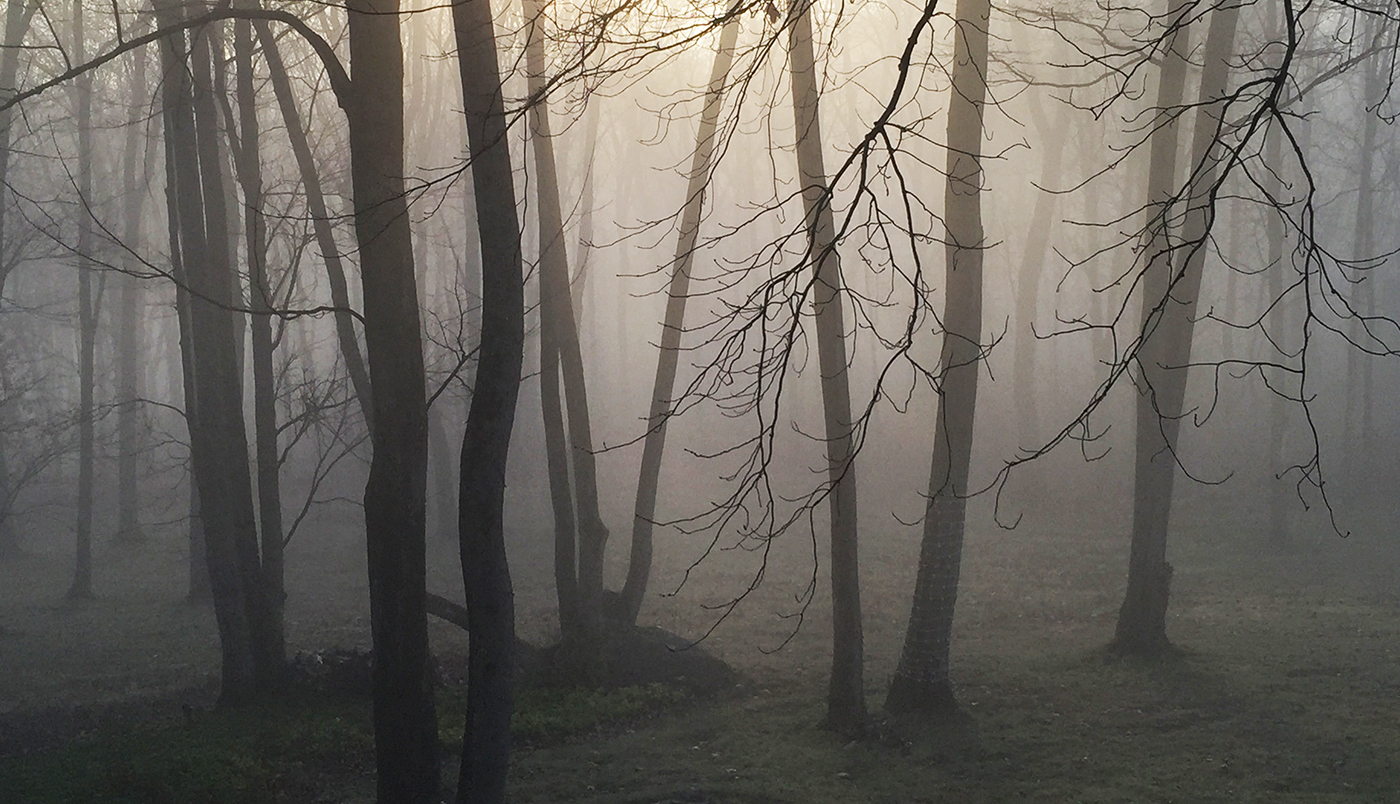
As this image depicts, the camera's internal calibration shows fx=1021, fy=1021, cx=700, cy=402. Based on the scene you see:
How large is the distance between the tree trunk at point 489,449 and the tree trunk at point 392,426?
1.82 feet

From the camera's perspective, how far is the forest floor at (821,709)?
7547 millimetres

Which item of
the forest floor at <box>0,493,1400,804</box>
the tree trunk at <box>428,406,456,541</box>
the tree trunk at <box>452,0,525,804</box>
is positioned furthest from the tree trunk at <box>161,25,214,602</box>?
the tree trunk at <box>428,406,456,541</box>

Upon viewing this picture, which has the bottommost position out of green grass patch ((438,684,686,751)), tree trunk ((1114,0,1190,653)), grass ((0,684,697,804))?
green grass patch ((438,684,686,751))

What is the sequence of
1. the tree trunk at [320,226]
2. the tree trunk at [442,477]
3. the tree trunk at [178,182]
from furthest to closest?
the tree trunk at [442,477]
the tree trunk at [320,226]
the tree trunk at [178,182]

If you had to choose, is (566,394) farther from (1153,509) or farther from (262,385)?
(1153,509)

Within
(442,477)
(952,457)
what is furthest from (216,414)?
(442,477)

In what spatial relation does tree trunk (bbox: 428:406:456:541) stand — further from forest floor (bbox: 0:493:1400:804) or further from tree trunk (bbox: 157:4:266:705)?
tree trunk (bbox: 157:4:266:705)

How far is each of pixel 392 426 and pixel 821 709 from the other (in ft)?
18.2

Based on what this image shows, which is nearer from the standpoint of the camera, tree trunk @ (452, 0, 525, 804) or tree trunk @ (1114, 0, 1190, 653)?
tree trunk @ (452, 0, 525, 804)

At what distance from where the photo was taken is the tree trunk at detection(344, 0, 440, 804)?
6043 mm

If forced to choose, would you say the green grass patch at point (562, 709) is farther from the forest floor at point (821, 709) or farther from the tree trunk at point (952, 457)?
the tree trunk at point (952, 457)

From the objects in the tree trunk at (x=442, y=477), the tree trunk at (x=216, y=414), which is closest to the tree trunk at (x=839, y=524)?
the tree trunk at (x=216, y=414)

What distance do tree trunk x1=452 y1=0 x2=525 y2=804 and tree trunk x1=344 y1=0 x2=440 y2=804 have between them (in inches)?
21.8

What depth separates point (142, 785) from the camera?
6.68 m
